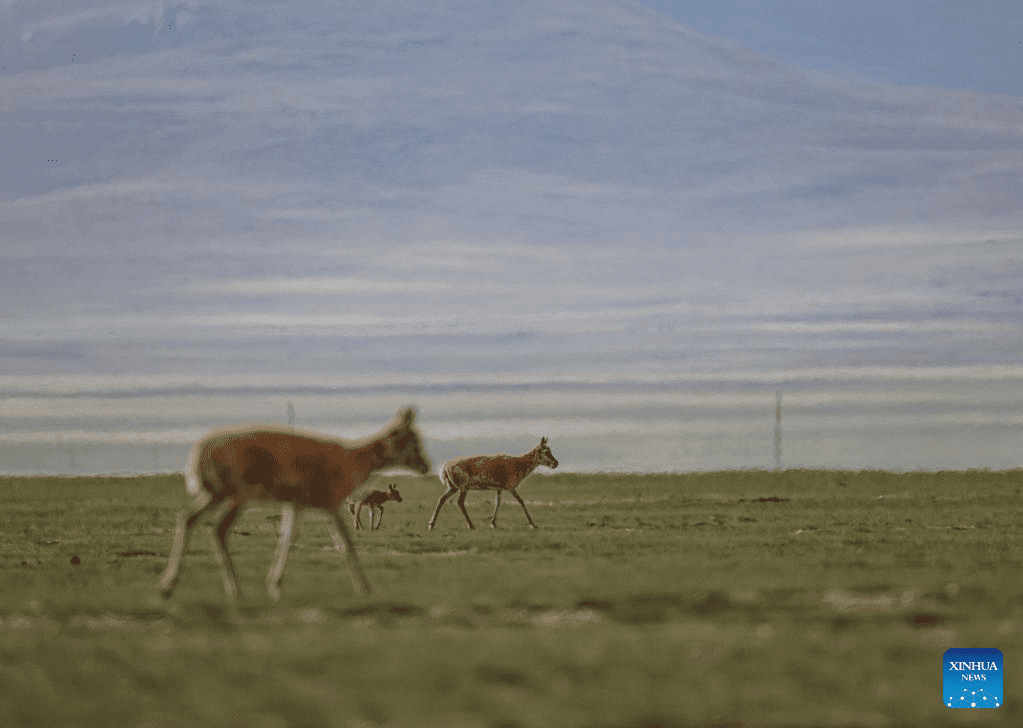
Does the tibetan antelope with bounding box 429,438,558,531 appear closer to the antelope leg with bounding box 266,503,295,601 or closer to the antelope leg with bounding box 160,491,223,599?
the antelope leg with bounding box 266,503,295,601

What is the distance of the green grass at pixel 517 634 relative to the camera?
10102 millimetres

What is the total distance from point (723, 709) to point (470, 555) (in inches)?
700

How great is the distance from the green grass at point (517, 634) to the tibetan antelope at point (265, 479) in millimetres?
586

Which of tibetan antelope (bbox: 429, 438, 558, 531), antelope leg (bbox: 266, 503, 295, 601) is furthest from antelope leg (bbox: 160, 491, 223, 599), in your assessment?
tibetan antelope (bbox: 429, 438, 558, 531)

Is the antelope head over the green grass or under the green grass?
over

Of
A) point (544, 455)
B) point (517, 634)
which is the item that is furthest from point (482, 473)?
point (517, 634)

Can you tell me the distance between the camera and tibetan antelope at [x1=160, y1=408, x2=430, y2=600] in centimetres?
1659

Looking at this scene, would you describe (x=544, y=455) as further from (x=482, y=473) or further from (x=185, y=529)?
(x=185, y=529)

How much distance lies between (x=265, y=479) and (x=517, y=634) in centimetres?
464

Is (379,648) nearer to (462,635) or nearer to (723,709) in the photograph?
(462,635)

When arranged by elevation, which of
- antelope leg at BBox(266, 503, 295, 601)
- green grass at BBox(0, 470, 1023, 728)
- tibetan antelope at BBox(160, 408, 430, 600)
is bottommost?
green grass at BBox(0, 470, 1023, 728)

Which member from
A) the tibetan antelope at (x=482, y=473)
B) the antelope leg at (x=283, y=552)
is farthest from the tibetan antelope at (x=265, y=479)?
the tibetan antelope at (x=482, y=473)

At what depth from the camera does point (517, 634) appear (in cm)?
1339

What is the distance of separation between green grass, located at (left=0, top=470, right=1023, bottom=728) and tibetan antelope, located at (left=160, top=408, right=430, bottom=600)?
586 millimetres
